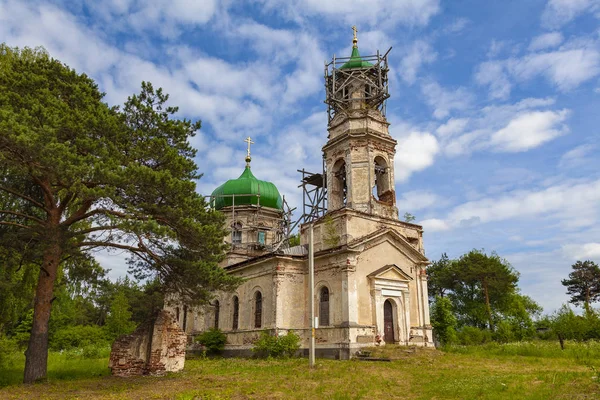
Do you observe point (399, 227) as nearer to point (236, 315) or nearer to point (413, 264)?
point (413, 264)

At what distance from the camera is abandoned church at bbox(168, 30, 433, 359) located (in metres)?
21.6

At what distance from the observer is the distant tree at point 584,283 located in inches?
1984

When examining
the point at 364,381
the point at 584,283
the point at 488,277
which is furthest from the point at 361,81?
the point at 584,283

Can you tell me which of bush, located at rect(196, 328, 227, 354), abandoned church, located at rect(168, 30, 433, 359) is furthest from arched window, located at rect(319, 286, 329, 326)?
bush, located at rect(196, 328, 227, 354)

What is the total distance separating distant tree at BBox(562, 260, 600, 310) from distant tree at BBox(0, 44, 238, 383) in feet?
162

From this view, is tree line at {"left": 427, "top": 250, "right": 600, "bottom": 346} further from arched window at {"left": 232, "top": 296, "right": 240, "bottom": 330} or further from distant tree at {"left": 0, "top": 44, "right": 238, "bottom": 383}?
distant tree at {"left": 0, "top": 44, "right": 238, "bottom": 383}

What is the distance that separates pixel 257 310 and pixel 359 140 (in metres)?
10.7

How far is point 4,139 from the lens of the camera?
36.1ft

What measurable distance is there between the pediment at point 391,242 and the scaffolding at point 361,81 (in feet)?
24.3

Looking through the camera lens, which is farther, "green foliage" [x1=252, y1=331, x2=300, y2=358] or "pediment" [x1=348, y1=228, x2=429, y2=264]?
"pediment" [x1=348, y1=228, x2=429, y2=264]

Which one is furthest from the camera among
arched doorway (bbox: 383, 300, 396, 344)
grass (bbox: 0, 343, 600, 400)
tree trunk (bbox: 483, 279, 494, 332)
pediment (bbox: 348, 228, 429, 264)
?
tree trunk (bbox: 483, 279, 494, 332)

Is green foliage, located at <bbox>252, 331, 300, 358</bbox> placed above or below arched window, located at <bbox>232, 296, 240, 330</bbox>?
below

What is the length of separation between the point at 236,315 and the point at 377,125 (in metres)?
13.5

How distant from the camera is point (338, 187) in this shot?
26.0m
